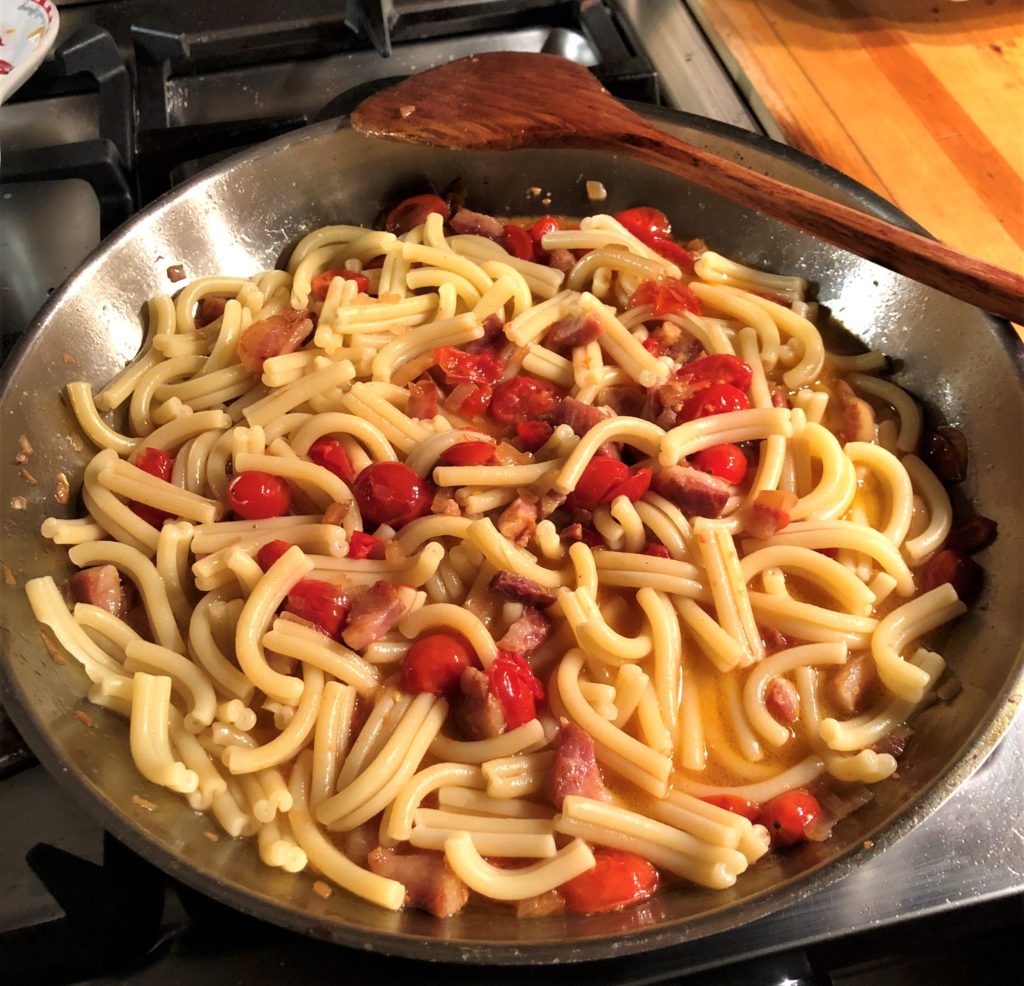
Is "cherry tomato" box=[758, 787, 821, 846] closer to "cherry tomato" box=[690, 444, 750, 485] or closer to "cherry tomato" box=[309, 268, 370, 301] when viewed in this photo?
"cherry tomato" box=[690, 444, 750, 485]

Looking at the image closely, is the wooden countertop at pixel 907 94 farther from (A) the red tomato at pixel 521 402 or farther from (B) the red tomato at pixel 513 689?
(B) the red tomato at pixel 513 689

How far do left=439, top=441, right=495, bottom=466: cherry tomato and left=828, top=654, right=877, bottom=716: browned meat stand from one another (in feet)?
3.66

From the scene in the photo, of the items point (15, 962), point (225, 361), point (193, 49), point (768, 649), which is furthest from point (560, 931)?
point (193, 49)

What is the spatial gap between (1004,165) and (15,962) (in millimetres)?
4048

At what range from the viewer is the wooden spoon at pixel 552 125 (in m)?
2.55

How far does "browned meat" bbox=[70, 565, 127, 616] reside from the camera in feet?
7.73

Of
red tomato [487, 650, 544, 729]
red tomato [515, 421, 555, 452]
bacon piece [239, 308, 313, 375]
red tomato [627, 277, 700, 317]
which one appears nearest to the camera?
red tomato [487, 650, 544, 729]

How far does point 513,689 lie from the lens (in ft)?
7.19

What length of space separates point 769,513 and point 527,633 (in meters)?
0.75

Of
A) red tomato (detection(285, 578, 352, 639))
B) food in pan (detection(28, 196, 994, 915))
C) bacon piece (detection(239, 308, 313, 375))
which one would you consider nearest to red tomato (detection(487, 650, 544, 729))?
food in pan (detection(28, 196, 994, 915))

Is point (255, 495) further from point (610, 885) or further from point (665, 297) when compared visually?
A: point (665, 297)

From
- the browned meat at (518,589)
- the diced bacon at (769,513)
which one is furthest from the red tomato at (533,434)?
the diced bacon at (769,513)

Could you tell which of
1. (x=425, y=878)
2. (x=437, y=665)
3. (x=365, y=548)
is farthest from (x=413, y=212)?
(x=425, y=878)

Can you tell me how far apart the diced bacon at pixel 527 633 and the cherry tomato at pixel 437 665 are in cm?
10
